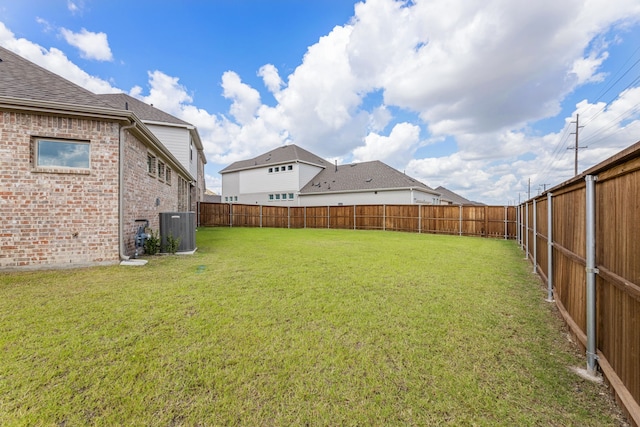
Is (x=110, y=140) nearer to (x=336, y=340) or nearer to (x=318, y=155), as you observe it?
(x=336, y=340)

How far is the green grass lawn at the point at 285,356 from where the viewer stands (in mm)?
1884

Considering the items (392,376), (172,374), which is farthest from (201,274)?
(392,376)

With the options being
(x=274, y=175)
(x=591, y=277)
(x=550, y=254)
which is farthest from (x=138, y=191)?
(x=274, y=175)

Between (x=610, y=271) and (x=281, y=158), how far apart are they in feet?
91.2

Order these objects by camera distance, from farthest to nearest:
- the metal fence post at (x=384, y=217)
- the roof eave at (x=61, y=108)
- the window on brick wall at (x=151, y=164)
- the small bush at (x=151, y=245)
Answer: the metal fence post at (x=384, y=217) → the window on brick wall at (x=151, y=164) → the small bush at (x=151, y=245) → the roof eave at (x=61, y=108)

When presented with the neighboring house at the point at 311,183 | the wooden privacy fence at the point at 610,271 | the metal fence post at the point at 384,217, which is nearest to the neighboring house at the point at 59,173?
the wooden privacy fence at the point at 610,271

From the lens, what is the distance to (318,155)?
33.0 metres

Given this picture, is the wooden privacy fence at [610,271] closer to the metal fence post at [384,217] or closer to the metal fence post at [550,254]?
the metal fence post at [550,254]

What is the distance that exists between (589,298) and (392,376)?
6.21ft

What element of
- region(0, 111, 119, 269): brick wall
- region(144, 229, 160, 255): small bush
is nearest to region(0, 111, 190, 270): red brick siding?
region(0, 111, 119, 269): brick wall

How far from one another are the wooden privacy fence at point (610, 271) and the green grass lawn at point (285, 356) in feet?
0.84

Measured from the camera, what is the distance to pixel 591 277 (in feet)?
7.89

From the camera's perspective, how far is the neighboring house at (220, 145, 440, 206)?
23.2m

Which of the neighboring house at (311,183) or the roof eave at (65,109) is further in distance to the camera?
the neighboring house at (311,183)
